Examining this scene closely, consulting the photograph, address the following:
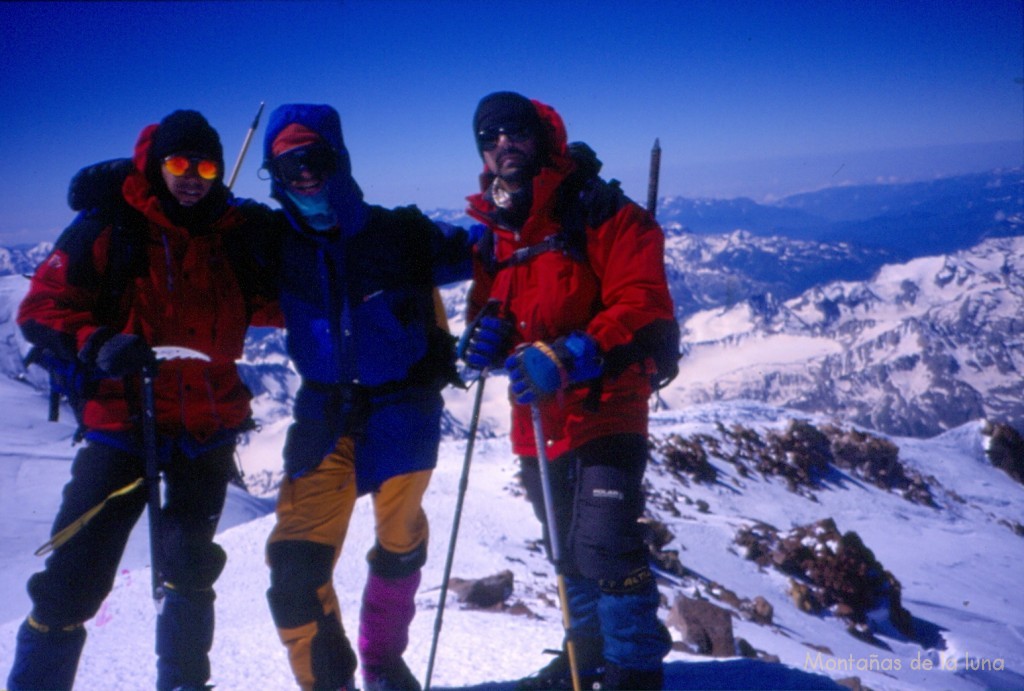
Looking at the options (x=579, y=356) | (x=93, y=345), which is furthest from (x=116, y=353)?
(x=579, y=356)

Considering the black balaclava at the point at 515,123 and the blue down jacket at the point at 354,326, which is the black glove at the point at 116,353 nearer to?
the blue down jacket at the point at 354,326

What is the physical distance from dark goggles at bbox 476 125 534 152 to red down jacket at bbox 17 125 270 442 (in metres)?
1.57

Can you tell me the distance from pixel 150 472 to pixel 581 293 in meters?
2.95

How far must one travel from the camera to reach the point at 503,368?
379cm

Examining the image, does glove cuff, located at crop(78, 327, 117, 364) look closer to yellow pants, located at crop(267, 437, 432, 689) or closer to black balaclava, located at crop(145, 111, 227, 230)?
black balaclava, located at crop(145, 111, 227, 230)

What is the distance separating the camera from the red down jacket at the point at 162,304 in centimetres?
356

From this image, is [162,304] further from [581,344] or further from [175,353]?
[581,344]

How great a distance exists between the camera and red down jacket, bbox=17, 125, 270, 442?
140 inches

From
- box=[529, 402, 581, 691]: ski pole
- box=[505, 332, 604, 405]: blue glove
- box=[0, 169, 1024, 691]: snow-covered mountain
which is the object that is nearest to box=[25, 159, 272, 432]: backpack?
box=[0, 169, 1024, 691]: snow-covered mountain

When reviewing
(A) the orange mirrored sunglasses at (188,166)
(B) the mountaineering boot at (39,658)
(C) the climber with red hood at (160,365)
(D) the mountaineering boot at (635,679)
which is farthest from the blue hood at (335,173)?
(D) the mountaineering boot at (635,679)

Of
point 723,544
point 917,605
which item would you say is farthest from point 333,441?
point 917,605

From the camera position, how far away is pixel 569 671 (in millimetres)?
4402

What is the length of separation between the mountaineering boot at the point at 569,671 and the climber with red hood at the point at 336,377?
4.30 feet

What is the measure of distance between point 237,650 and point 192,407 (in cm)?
287
